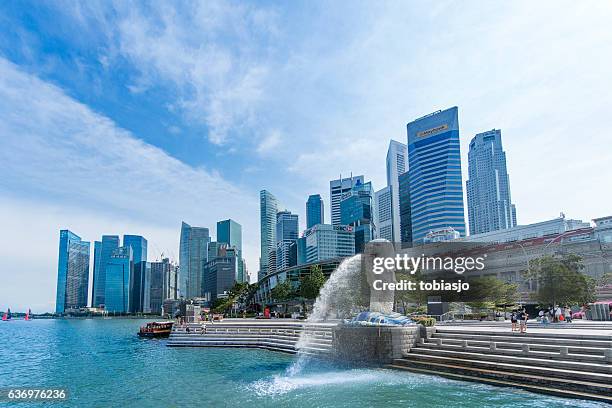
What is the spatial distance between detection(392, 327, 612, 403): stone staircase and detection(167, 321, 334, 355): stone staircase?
9.99 metres

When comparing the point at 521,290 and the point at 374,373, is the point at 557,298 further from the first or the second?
the point at 521,290

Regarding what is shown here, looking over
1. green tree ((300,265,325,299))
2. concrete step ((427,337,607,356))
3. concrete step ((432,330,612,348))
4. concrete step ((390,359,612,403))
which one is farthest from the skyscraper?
concrete step ((390,359,612,403))

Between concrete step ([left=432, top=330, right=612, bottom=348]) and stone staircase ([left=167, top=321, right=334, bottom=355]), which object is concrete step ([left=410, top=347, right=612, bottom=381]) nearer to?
concrete step ([left=432, top=330, right=612, bottom=348])

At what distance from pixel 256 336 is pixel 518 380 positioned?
30820 millimetres

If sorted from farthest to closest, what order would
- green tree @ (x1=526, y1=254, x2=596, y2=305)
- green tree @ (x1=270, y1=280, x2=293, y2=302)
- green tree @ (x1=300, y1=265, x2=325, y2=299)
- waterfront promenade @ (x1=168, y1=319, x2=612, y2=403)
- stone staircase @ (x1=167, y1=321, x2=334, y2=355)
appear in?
green tree @ (x1=270, y1=280, x2=293, y2=302) < green tree @ (x1=300, y1=265, x2=325, y2=299) < green tree @ (x1=526, y1=254, x2=596, y2=305) < stone staircase @ (x1=167, y1=321, x2=334, y2=355) < waterfront promenade @ (x1=168, y1=319, x2=612, y2=403)

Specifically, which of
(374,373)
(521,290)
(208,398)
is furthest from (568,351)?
(521,290)

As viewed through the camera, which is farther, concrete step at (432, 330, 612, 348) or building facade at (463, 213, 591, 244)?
building facade at (463, 213, 591, 244)

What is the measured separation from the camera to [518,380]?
2167 centimetres

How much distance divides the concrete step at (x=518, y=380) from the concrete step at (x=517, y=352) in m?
1.56

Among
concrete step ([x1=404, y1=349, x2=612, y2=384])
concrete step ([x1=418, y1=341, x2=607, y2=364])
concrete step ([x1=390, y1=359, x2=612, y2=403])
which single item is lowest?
concrete step ([x1=390, y1=359, x2=612, y2=403])

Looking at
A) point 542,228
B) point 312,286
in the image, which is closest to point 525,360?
point 312,286

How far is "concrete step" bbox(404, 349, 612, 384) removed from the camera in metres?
19.4

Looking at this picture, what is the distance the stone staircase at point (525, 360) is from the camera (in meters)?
19.6

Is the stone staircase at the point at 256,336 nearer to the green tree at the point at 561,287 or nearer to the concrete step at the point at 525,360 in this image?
the concrete step at the point at 525,360
